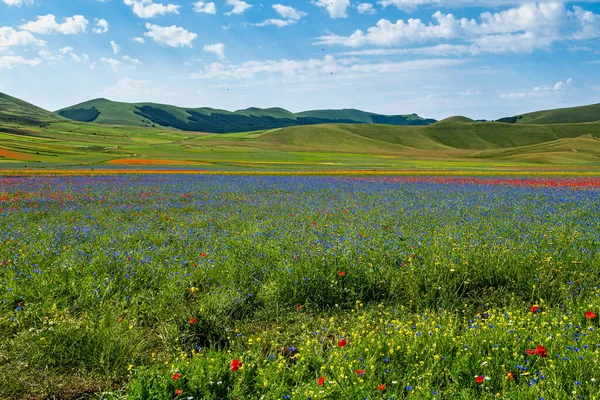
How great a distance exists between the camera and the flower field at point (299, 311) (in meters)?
4.73

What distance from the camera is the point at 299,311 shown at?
7.37m

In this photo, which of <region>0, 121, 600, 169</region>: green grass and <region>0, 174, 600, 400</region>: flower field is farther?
<region>0, 121, 600, 169</region>: green grass

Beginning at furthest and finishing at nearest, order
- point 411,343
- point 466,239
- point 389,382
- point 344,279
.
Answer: point 466,239 < point 344,279 < point 411,343 < point 389,382

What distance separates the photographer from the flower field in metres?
4.73

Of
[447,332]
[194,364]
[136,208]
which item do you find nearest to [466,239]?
[447,332]

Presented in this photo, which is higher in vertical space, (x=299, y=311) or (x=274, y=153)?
(x=274, y=153)

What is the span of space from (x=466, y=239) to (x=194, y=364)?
25.7 feet

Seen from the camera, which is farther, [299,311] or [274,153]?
[274,153]

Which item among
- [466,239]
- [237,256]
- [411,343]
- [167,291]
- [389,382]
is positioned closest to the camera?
[389,382]

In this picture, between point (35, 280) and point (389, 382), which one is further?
point (35, 280)

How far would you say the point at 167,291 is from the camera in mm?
7457

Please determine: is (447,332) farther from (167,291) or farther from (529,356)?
(167,291)

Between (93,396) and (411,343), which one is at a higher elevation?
(411,343)

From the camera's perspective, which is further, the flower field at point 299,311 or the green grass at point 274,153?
the green grass at point 274,153
